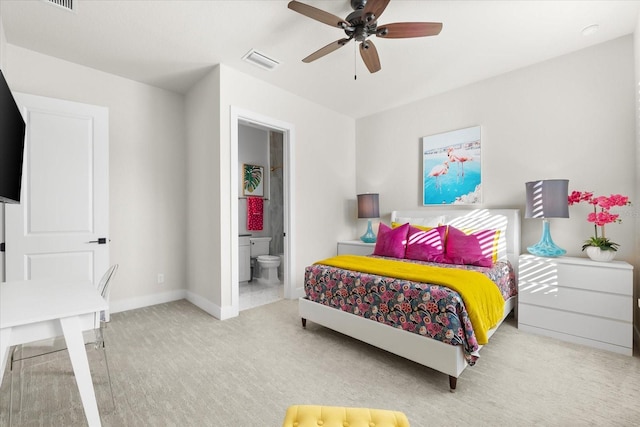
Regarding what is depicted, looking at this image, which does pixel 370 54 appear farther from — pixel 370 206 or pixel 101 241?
pixel 101 241

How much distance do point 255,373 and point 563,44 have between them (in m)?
4.05

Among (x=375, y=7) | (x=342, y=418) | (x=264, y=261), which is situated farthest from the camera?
(x=264, y=261)

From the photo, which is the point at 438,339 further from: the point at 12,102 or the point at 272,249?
the point at 272,249

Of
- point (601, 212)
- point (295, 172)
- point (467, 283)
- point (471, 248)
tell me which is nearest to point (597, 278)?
point (601, 212)

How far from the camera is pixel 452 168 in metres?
3.75

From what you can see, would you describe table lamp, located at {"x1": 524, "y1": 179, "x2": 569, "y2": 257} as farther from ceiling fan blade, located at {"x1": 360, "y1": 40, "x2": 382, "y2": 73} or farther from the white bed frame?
ceiling fan blade, located at {"x1": 360, "y1": 40, "x2": 382, "y2": 73}

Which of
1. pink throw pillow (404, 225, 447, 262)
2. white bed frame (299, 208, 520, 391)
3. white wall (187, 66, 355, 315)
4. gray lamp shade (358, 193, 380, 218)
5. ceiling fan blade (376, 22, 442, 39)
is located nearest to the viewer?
white bed frame (299, 208, 520, 391)

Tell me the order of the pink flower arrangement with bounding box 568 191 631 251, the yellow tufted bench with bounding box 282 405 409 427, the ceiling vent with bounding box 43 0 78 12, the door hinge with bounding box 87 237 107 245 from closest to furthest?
the yellow tufted bench with bounding box 282 405 409 427 < the ceiling vent with bounding box 43 0 78 12 < the pink flower arrangement with bounding box 568 191 631 251 < the door hinge with bounding box 87 237 107 245

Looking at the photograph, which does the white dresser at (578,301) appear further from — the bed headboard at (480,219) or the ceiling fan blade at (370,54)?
the ceiling fan blade at (370,54)

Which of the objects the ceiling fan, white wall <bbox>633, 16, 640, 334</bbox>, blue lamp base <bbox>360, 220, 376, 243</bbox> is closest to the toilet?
blue lamp base <bbox>360, 220, 376, 243</bbox>

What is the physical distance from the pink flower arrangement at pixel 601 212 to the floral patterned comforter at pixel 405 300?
2.56 feet

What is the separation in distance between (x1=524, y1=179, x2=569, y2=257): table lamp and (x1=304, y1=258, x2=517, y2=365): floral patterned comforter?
42 centimetres

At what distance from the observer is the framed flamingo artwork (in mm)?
3562

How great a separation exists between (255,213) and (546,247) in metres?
4.28
